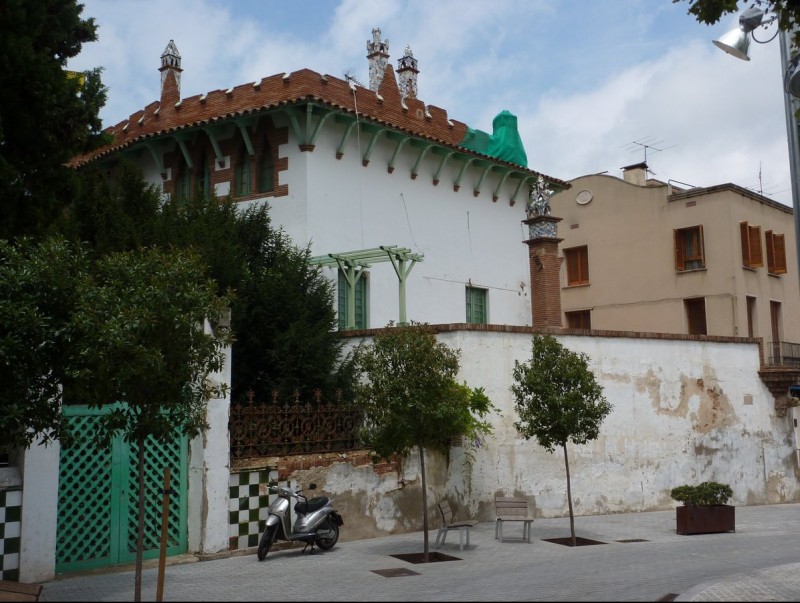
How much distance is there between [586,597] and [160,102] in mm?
18226

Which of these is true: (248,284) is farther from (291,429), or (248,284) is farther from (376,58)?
(376,58)

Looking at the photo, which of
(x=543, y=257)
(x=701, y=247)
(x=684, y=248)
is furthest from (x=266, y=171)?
(x=684, y=248)

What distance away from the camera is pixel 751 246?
1158 inches

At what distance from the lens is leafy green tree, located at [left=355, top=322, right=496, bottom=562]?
12117 mm

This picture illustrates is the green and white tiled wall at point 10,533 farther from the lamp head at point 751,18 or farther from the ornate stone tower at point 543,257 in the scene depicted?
the ornate stone tower at point 543,257

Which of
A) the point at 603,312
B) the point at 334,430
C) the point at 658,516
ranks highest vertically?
the point at 603,312

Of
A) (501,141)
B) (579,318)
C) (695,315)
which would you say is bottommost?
(695,315)

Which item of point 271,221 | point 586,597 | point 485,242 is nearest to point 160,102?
point 271,221

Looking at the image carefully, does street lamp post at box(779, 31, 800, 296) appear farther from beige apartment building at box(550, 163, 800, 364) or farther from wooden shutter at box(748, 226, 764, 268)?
wooden shutter at box(748, 226, 764, 268)

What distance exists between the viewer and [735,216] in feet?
94.7

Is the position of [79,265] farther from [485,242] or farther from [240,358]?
[485,242]

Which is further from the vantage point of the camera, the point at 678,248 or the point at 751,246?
the point at 678,248

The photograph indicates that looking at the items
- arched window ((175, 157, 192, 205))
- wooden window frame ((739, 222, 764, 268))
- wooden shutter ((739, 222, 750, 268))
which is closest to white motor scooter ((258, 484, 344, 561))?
arched window ((175, 157, 192, 205))

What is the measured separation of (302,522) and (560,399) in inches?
175
